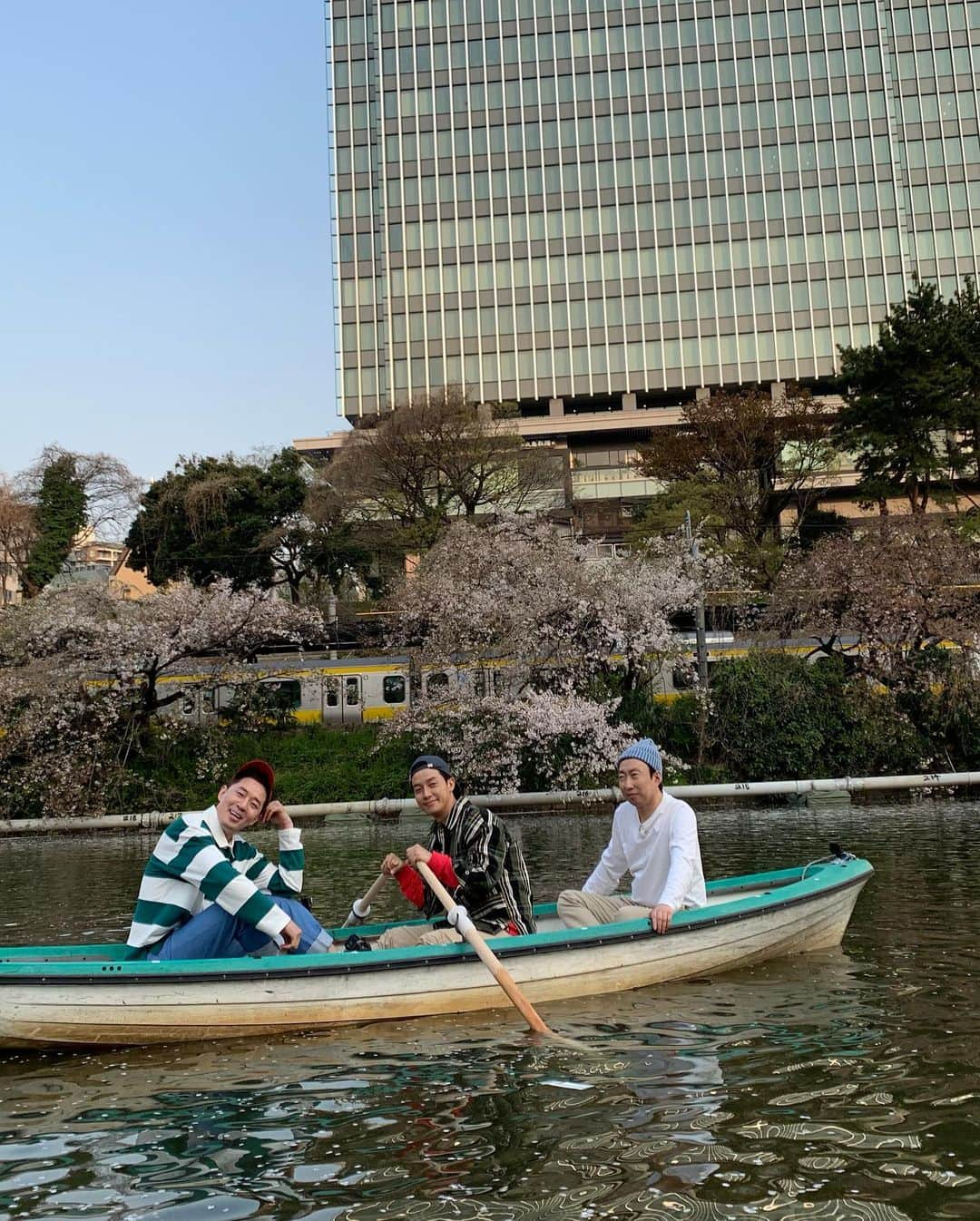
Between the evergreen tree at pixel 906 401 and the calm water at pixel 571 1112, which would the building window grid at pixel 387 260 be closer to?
the evergreen tree at pixel 906 401

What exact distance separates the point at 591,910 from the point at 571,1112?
2925 millimetres

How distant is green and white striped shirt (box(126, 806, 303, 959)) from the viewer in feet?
22.4

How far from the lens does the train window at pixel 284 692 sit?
3428cm

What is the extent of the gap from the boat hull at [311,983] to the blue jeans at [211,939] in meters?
0.27

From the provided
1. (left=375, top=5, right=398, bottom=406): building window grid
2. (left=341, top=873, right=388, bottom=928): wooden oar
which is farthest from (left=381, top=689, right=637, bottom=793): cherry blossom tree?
(left=375, top=5, right=398, bottom=406): building window grid

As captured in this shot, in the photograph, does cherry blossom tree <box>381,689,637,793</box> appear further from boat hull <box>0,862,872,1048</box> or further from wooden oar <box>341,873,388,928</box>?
boat hull <box>0,862,872,1048</box>

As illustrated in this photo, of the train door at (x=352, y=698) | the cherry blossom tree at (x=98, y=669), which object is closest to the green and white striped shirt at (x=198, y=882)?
the cherry blossom tree at (x=98, y=669)

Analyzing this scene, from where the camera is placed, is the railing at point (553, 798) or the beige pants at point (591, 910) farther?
the railing at point (553, 798)

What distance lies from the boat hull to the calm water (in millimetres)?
158

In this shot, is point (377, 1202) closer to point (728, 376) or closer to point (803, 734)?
point (803, 734)

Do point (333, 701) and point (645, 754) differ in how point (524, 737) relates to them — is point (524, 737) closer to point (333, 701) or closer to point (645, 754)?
point (333, 701)

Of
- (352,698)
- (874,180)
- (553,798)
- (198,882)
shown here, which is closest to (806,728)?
(553,798)

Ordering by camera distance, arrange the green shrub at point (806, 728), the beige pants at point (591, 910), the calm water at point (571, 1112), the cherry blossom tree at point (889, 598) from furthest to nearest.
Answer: the cherry blossom tree at point (889, 598), the green shrub at point (806, 728), the beige pants at point (591, 910), the calm water at point (571, 1112)

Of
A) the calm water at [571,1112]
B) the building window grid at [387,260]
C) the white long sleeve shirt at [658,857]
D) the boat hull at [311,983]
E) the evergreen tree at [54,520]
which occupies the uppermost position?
the building window grid at [387,260]
